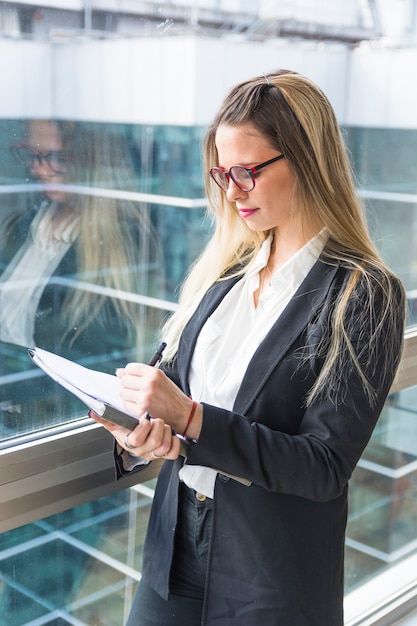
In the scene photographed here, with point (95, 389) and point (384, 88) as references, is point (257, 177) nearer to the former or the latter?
point (95, 389)

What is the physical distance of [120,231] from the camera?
7.34 ft

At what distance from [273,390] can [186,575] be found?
1.46 feet

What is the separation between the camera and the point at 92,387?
1194mm

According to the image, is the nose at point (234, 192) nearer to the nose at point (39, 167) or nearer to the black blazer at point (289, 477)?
the black blazer at point (289, 477)

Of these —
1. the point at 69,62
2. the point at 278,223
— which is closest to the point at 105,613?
the point at 278,223

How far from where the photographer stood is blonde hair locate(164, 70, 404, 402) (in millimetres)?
1348

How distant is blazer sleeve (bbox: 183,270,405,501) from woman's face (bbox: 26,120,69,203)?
0.69 metres

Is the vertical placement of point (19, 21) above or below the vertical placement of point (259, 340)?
above

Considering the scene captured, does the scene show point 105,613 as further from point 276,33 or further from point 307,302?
point 276,33

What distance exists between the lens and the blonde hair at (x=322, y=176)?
1.35 m

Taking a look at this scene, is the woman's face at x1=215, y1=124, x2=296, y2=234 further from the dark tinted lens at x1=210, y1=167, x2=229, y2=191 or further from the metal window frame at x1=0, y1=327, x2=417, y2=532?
the metal window frame at x1=0, y1=327, x2=417, y2=532

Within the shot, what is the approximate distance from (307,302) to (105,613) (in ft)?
3.56

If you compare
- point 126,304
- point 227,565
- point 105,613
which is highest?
point 126,304

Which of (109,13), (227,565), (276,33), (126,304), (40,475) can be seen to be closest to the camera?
(227,565)
